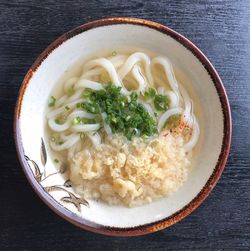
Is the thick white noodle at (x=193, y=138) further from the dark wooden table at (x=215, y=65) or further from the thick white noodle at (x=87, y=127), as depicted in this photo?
the thick white noodle at (x=87, y=127)

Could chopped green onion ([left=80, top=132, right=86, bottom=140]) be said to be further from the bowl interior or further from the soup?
the bowl interior

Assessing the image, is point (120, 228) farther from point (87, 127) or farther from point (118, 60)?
point (118, 60)

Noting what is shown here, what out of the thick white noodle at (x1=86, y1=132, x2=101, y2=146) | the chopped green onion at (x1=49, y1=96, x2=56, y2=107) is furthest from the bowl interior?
the thick white noodle at (x1=86, y1=132, x2=101, y2=146)

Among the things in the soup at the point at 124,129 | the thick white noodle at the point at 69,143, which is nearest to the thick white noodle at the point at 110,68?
the soup at the point at 124,129

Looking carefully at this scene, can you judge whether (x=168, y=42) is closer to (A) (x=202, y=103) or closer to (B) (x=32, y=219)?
(A) (x=202, y=103)

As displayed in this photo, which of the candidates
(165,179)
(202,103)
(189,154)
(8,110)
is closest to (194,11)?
(202,103)

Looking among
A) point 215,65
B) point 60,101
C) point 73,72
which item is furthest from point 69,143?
point 215,65
